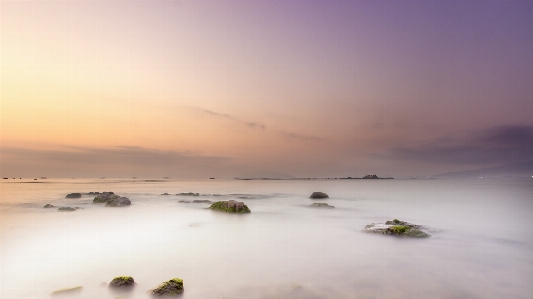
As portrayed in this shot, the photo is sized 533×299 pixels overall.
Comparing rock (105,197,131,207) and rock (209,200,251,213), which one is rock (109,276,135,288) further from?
rock (105,197,131,207)

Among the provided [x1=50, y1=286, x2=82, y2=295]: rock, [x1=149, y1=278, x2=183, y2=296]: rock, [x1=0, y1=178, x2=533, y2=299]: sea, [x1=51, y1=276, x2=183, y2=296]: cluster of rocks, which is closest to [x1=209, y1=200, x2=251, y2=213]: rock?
[x1=0, y1=178, x2=533, y2=299]: sea

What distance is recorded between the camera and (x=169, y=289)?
20.6ft

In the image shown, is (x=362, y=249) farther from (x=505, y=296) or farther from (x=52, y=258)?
(x=52, y=258)

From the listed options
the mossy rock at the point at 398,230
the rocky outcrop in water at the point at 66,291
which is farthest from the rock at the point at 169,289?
the mossy rock at the point at 398,230

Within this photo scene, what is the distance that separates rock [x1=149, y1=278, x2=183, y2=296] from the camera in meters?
6.19

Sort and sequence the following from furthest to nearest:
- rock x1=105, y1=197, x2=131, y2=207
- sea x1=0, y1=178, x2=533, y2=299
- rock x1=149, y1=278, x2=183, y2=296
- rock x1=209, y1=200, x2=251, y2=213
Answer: rock x1=105, y1=197, x2=131, y2=207 → rock x1=209, y1=200, x2=251, y2=213 → sea x1=0, y1=178, x2=533, y2=299 → rock x1=149, y1=278, x2=183, y2=296

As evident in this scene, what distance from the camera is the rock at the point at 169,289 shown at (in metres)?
6.19

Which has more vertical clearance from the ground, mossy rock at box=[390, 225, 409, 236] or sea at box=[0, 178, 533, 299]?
mossy rock at box=[390, 225, 409, 236]

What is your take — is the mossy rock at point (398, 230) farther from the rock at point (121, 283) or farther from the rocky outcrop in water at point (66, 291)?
the rocky outcrop in water at point (66, 291)

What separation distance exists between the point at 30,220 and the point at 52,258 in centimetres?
1129

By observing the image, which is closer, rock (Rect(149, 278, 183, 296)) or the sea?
rock (Rect(149, 278, 183, 296))

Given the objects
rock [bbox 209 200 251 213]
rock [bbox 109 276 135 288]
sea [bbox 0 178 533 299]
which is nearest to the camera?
rock [bbox 109 276 135 288]

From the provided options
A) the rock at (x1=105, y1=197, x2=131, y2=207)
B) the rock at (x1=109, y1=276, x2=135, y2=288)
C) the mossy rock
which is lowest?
the rock at (x1=105, y1=197, x2=131, y2=207)

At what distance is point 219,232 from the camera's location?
13.8 m
